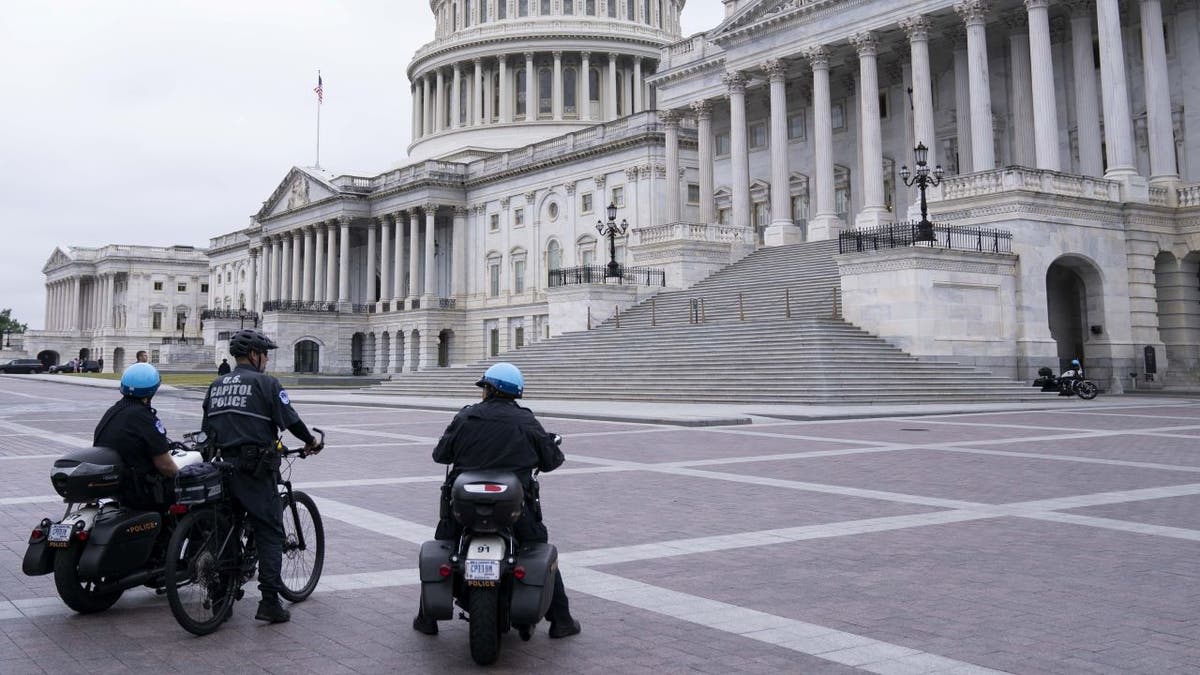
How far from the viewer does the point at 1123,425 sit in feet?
67.8

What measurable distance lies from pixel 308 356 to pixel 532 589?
277 feet

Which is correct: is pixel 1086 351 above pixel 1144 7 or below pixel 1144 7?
below

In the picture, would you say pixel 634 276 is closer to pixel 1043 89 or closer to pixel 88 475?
pixel 1043 89

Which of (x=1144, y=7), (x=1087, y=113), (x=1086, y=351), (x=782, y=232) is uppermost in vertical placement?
(x=1144, y=7)

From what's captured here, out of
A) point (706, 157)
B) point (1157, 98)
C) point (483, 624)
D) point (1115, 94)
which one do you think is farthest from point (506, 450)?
point (706, 157)

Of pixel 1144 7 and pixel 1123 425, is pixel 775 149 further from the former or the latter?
pixel 1123 425

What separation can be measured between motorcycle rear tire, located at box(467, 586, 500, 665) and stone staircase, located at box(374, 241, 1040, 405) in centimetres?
2268

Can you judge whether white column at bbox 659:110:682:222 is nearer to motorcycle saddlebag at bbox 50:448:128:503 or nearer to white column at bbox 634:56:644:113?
white column at bbox 634:56:644:113

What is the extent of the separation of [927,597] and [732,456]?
8826 mm

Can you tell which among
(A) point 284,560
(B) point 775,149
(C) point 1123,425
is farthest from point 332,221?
(A) point 284,560

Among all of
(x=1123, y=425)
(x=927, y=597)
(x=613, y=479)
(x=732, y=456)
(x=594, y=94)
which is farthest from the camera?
(x=594, y=94)

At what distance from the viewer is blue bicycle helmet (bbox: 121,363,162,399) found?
21.5ft

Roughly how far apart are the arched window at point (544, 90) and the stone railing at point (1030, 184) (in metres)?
64.5

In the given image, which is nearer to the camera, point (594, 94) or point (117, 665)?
point (117, 665)
